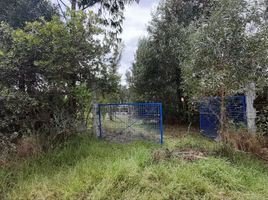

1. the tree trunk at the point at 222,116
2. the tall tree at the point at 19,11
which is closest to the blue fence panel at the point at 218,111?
the tree trunk at the point at 222,116

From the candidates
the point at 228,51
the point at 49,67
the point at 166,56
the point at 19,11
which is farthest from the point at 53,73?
the point at 166,56

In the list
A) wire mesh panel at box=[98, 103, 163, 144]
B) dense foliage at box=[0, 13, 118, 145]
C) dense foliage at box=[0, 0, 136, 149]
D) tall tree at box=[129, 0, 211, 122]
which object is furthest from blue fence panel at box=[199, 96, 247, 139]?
dense foliage at box=[0, 13, 118, 145]

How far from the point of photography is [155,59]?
29.2 ft

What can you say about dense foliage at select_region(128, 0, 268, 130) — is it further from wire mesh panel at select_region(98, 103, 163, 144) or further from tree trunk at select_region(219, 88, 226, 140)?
wire mesh panel at select_region(98, 103, 163, 144)

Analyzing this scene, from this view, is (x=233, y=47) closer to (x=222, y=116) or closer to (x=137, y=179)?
(x=222, y=116)

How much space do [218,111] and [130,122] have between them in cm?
241

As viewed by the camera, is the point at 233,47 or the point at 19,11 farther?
the point at 19,11

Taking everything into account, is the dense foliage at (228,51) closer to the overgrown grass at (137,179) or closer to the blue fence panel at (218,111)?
the blue fence panel at (218,111)

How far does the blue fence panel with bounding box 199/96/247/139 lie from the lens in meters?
4.90

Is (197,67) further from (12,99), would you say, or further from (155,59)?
(155,59)

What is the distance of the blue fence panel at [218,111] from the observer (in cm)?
490

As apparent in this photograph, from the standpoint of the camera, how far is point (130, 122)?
222 inches

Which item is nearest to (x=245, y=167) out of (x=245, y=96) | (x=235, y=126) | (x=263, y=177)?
(x=263, y=177)

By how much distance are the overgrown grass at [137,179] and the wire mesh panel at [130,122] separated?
1.67 m
